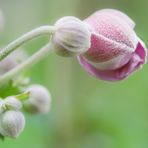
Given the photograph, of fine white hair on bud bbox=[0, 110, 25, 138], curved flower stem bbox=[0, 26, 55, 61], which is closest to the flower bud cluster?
fine white hair on bud bbox=[0, 110, 25, 138]

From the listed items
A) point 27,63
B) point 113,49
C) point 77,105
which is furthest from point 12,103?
point 77,105

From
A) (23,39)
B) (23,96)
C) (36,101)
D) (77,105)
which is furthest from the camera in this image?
(77,105)

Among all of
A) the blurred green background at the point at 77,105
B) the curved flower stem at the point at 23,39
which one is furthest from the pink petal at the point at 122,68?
the blurred green background at the point at 77,105

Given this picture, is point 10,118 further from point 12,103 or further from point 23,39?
point 23,39

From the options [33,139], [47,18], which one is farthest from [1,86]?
[47,18]

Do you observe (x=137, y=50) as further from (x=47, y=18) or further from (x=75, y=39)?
(x=47, y=18)

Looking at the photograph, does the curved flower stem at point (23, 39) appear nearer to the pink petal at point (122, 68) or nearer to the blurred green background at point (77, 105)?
the pink petal at point (122, 68)
